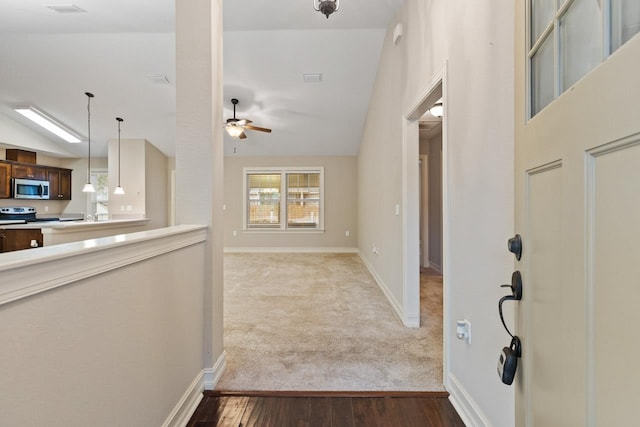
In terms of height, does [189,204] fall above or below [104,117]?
below

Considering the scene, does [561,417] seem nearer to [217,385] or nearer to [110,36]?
[217,385]

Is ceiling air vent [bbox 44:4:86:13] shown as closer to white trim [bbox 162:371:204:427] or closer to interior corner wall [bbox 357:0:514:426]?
interior corner wall [bbox 357:0:514:426]

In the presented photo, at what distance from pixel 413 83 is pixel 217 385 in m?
2.76

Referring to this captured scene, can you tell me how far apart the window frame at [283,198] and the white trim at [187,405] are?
5950 mm

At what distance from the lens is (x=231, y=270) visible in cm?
548

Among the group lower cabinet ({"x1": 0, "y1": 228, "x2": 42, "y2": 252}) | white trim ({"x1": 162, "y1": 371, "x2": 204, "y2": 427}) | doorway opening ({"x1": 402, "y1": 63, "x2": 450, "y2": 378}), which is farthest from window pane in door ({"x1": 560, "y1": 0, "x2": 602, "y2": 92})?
lower cabinet ({"x1": 0, "y1": 228, "x2": 42, "y2": 252})

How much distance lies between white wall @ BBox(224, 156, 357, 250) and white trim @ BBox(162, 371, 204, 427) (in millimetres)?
5913

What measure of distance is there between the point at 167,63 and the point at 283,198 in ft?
12.8

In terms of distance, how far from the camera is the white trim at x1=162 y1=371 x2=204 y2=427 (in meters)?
1.52

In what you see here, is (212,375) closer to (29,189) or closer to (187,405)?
(187,405)

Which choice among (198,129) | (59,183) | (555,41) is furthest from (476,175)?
(59,183)

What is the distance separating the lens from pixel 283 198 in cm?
786

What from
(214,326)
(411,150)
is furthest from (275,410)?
(411,150)

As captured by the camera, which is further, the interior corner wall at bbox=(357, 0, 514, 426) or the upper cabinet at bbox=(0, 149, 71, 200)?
the upper cabinet at bbox=(0, 149, 71, 200)
